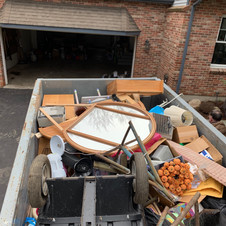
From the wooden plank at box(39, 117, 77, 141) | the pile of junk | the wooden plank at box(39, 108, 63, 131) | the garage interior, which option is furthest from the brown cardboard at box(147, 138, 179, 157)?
the garage interior

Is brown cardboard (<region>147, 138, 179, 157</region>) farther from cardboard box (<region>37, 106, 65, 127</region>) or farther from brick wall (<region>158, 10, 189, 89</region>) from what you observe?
brick wall (<region>158, 10, 189, 89</region>)

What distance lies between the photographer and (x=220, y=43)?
8844 millimetres

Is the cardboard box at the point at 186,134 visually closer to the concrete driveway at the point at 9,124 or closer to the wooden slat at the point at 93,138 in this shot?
the wooden slat at the point at 93,138

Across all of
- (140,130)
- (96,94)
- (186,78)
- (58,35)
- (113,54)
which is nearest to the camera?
(140,130)

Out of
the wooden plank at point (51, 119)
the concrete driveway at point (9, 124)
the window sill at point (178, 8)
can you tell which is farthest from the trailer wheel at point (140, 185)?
the window sill at point (178, 8)

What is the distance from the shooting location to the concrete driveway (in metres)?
4.93

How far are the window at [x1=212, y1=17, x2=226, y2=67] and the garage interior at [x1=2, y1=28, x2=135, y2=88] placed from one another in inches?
162

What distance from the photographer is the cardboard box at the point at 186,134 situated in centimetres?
416

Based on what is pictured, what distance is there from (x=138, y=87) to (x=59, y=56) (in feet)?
39.2

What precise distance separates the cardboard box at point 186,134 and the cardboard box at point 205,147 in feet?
0.58

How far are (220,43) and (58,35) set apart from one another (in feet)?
47.1

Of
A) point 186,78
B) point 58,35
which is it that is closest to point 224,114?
point 186,78

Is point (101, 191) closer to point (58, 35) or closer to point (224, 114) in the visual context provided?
point (224, 114)

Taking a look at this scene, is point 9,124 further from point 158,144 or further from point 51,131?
point 158,144
